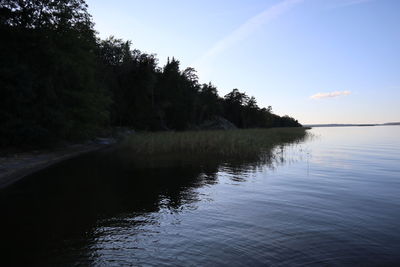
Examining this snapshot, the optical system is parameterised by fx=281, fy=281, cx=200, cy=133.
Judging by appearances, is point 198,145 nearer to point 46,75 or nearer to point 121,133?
point 46,75

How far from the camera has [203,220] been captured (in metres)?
7.82

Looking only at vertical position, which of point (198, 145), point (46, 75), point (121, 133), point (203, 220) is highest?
point (46, 75)

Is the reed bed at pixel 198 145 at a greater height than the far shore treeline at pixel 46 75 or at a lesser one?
lesser

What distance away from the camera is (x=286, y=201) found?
9758mm

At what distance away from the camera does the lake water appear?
561cm

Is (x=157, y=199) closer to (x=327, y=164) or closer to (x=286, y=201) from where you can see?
(x=286, y=201)

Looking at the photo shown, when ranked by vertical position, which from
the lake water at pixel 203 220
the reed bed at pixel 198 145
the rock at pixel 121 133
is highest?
the rock at pixel 121 133

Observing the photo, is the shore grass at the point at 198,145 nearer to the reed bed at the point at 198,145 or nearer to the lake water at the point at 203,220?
the reed bed at the point at 198,145

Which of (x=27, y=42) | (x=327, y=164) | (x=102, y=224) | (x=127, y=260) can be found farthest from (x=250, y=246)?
(x=27, y=42)

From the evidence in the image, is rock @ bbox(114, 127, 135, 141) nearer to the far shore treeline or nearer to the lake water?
the far shore treeline

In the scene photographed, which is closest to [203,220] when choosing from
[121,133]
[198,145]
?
[198,145]

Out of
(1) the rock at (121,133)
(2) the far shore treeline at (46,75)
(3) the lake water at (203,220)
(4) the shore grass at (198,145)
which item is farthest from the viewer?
(1) the rock at (121,133)

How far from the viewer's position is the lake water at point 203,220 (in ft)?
18.4

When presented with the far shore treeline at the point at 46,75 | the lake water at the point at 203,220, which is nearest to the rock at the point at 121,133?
the far shore treeline at the point at 46,75
